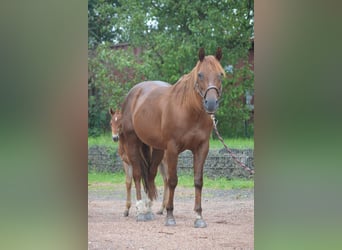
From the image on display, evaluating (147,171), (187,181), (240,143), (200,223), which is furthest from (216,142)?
(200,223)

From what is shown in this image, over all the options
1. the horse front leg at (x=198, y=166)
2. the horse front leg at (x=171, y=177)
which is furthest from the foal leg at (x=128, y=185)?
the horse front leg at (x=198, y=166)

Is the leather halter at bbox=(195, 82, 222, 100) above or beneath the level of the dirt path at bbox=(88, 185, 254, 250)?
above

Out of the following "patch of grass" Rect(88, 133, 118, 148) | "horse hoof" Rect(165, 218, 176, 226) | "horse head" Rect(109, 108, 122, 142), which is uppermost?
"horse head" Rect(109, 108, 122, 142)

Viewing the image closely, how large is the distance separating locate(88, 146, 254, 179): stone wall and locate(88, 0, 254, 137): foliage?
0.93ft

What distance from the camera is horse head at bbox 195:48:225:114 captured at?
119 inches

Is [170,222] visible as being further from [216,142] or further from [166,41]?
[166,41]

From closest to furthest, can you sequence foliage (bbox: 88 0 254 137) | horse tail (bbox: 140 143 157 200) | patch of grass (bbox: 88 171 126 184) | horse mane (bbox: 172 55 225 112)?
horse mane (bbox: 172 55 225 112) < horse tail (bbox: 140 143 157 200) < patch of grass (bbox: 88 171 126 184) < foliage (bbox: 88 0 254 137)

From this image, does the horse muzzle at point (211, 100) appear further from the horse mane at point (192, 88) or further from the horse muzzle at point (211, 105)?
the horse mane at point (192, 88)

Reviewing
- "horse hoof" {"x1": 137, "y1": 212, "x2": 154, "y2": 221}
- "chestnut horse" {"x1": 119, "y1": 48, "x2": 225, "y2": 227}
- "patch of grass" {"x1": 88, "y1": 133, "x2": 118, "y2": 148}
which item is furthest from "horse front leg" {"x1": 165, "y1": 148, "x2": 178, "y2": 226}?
"patch of grass" {"x1": 88, "y1": 133, "x2": 118, "y2": 148}

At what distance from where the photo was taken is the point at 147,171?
4141 millimetres

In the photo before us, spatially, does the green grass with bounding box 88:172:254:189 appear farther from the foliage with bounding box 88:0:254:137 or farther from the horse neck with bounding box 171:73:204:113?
the horse neck with bounding box 171:73:204:113

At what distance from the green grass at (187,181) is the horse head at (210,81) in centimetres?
126
